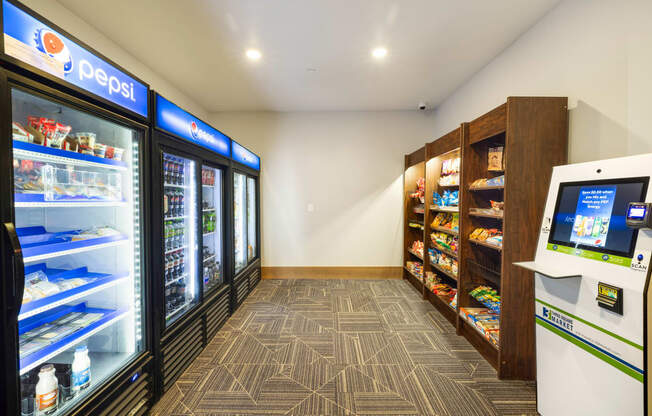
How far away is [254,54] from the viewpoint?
118 inches

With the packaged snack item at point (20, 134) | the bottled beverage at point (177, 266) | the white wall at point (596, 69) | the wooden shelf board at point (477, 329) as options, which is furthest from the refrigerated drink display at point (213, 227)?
the white wall at point (596, 69)

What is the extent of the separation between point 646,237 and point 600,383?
822 mm

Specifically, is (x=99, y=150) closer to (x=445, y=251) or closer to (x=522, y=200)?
(x=522, y=200)

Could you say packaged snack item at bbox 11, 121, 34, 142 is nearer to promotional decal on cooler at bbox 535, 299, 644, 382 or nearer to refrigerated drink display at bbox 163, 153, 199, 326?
refrigerated drink display at bbox 163, 153, 199, 326

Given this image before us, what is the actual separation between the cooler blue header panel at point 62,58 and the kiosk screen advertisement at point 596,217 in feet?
9.51

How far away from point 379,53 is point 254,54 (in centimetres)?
145

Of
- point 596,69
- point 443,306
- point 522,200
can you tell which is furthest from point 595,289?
point 443,306

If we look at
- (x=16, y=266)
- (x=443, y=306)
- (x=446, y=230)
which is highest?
(x=16, y=266)

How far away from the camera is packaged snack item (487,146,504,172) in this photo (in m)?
2.47

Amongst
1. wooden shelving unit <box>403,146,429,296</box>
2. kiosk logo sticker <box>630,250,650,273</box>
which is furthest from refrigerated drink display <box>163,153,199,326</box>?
wooden shelving unit <box>403,146,429,296</box>

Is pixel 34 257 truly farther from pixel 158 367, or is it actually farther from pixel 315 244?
pixel 315 244

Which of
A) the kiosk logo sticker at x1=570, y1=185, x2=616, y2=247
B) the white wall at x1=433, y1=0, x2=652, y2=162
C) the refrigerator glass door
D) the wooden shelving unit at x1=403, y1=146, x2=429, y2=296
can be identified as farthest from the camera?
the wooden shelving unit at x1=403, y1=146, x2=429, y2=296

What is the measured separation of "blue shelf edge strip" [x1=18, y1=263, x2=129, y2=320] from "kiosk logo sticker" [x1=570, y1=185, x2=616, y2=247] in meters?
2.95

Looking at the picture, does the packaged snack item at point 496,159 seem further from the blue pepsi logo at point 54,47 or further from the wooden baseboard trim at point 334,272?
the blue pepsi logo at point 54,47
